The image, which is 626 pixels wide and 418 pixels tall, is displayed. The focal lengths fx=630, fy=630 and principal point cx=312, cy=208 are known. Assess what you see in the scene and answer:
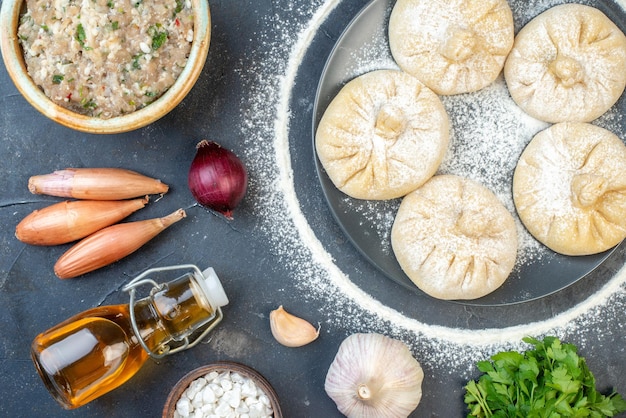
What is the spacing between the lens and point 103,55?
1617 millimetres

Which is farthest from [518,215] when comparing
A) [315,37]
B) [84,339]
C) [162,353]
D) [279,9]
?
[84,339]

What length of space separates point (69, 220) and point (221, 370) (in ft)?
2.12

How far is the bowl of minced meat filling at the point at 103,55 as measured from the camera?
1615 millimetres

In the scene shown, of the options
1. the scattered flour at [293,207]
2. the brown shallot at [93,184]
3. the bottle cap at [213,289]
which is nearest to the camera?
the bottle cap at [213,289]

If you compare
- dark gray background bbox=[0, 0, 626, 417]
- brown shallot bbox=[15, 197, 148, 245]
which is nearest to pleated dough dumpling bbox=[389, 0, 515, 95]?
dark gray background bbox=[0, 0, 626, 417]

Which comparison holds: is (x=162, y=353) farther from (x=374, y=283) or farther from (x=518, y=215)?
(x=518, y=215)

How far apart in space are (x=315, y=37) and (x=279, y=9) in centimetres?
14

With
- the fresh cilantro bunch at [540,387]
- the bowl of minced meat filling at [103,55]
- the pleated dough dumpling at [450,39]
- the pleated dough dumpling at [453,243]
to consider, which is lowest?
the fresh cilantro bunch at [540,387]

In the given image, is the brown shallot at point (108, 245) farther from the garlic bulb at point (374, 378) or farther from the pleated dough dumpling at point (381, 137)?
the garlic bulb at point (374, 378)

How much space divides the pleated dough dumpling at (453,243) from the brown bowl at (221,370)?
550mm

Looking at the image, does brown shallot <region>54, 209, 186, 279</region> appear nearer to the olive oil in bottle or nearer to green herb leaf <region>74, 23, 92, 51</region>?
the olive oil in bottle

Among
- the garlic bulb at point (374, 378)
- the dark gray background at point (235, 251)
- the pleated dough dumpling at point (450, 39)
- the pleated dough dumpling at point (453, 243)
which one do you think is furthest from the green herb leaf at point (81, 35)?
the garlic bulb at point (374, 378)

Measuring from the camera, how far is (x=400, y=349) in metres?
1.92

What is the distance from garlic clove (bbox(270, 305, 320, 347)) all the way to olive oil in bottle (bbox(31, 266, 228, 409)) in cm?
18
